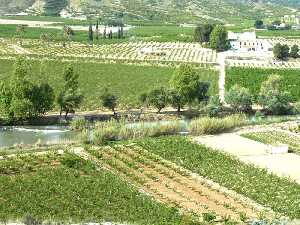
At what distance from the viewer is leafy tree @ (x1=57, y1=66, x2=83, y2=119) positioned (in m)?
54.9

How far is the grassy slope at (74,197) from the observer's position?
31.8 metres

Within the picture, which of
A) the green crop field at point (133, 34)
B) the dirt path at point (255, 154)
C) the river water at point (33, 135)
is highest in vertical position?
the dirt path at point (255, 154)

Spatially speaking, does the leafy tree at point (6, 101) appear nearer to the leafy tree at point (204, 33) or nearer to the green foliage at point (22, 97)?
the green foliage at point (22, 97)

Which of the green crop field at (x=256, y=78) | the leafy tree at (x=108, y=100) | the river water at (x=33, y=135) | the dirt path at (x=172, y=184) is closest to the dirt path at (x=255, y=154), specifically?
the dirt path at (x=172, y=184)

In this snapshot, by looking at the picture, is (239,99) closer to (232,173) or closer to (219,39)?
(232,173)

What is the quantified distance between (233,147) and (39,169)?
14723 millimetres

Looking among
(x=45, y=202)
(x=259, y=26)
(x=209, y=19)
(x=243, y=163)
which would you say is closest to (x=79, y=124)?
(x=243, y=163)

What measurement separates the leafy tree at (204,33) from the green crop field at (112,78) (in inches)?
1498

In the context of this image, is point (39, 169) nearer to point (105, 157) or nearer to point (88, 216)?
point (105, 157)

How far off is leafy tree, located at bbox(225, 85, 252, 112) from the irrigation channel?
857cm

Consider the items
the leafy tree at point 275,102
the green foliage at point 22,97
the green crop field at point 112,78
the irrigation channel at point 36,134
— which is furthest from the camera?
the green crop field at point 112,78

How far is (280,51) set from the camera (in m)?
102

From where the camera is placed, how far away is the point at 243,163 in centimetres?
4244

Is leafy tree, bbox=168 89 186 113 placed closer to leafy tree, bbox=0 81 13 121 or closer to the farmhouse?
leafy tree, bbox=0 81 13 121
